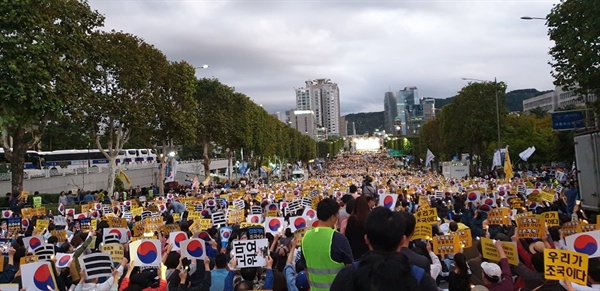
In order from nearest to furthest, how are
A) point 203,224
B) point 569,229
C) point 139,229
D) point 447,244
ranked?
point 447,244 → point 569,229 → point 203,224 → point 139,229

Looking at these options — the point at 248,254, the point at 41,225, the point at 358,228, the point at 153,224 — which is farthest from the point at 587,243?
the point at 41,225

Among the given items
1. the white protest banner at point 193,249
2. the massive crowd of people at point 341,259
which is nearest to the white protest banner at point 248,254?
the massive crowd of people at point 341,259

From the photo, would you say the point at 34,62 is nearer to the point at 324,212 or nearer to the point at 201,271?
the point at 201,271

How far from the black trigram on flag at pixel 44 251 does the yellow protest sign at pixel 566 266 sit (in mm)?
7976

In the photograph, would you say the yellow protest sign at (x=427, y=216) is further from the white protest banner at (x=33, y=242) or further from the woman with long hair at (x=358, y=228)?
the white protest banner at (x=33, y=242)

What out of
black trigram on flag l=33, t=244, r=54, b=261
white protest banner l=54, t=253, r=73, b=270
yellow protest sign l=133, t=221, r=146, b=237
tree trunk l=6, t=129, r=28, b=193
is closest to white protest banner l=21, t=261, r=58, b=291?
white protest banner l=54, t=253, r=73, b=270

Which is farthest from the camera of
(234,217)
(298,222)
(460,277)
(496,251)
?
(234,217)

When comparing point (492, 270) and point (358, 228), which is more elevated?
point (358, 228)

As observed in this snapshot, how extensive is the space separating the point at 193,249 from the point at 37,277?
82.9 inches

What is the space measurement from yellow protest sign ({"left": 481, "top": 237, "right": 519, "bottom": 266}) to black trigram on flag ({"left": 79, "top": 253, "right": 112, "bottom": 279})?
4904 millimetres

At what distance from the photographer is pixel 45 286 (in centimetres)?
662

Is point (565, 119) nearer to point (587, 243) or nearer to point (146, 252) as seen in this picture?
point (587, 243)

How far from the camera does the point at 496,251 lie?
6934 mm

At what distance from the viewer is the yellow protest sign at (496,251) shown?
651 cm
